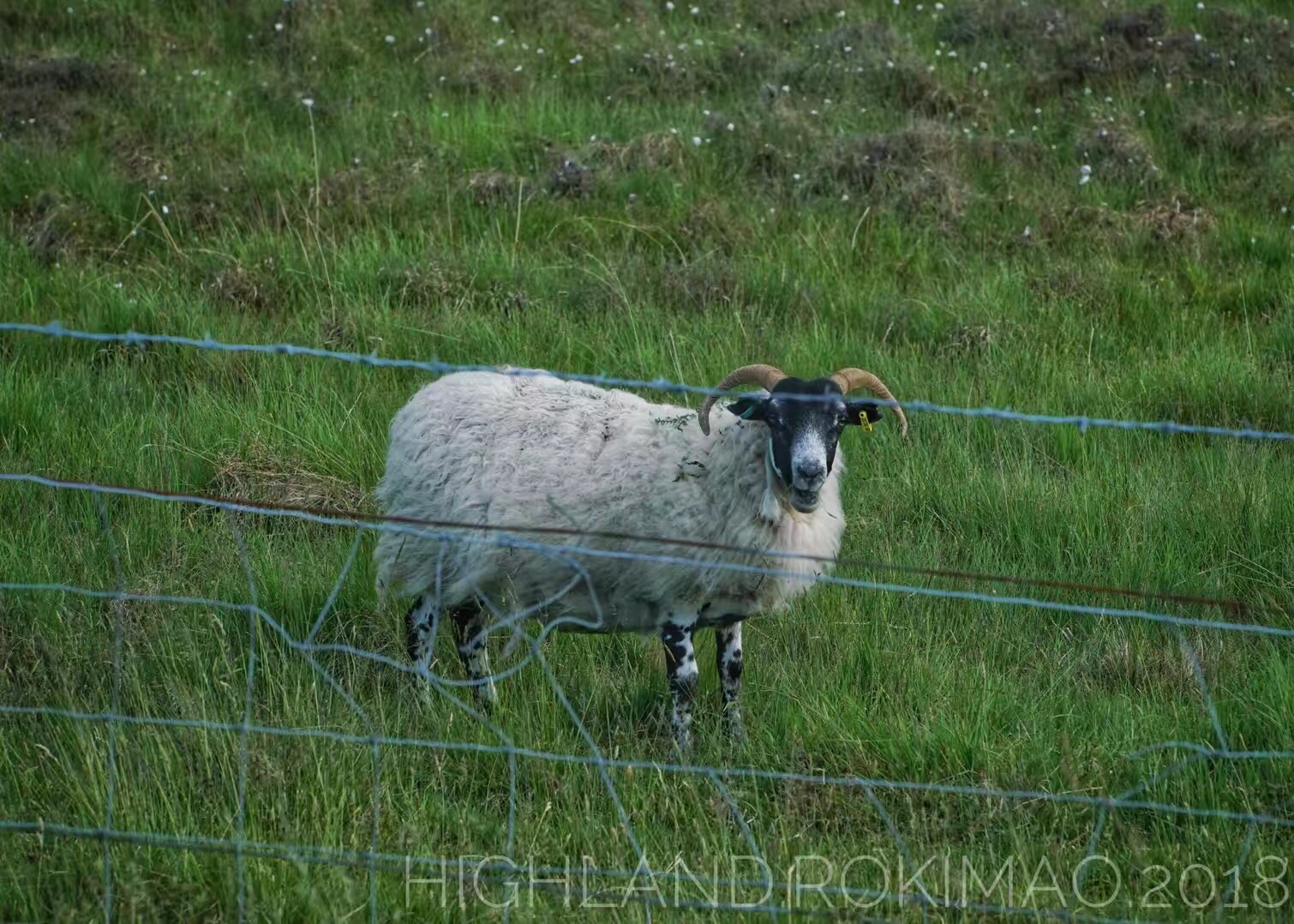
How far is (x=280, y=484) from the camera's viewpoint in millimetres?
7250

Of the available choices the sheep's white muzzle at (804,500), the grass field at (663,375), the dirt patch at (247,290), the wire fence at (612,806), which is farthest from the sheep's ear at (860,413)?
the dirt patch at (247,290)

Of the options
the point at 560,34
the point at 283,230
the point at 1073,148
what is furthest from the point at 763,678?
the point at 560,34

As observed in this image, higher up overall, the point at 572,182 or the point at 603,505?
the point at 572,182

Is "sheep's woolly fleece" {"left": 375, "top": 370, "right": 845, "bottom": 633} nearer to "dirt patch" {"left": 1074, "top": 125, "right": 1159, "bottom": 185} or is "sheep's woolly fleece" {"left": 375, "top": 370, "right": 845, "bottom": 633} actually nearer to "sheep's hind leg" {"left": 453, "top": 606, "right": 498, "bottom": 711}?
"sheep's hind leg" {"left": 453, "top": 606, "right": 498, "bottom": 711}

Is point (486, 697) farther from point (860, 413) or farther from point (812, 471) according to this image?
point (860, 413)

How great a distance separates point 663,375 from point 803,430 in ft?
9.42

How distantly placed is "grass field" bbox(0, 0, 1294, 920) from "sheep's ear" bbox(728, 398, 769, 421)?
106 centimetres

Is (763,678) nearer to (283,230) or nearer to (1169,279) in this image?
(1169,279)

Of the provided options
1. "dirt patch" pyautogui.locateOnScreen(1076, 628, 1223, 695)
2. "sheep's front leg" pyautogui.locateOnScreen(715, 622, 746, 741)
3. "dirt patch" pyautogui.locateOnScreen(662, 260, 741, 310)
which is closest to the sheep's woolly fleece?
"sheep's front leg" pyautogui.locateOnScreen(715, 622, 746, 741)

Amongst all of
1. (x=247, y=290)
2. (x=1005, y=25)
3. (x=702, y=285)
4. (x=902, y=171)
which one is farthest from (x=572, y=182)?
(x=1005, y=25)

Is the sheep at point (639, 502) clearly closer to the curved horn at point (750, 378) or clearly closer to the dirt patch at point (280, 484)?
the curved horn at point (750, 378)

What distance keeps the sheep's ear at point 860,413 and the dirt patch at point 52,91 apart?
755cm

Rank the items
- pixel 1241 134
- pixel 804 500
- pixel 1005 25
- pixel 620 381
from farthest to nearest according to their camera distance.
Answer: pixel 1005 25 < pixel 1241 134 < pixel 804 500 < pixel 620 381

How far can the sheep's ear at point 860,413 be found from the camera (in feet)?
19.0
